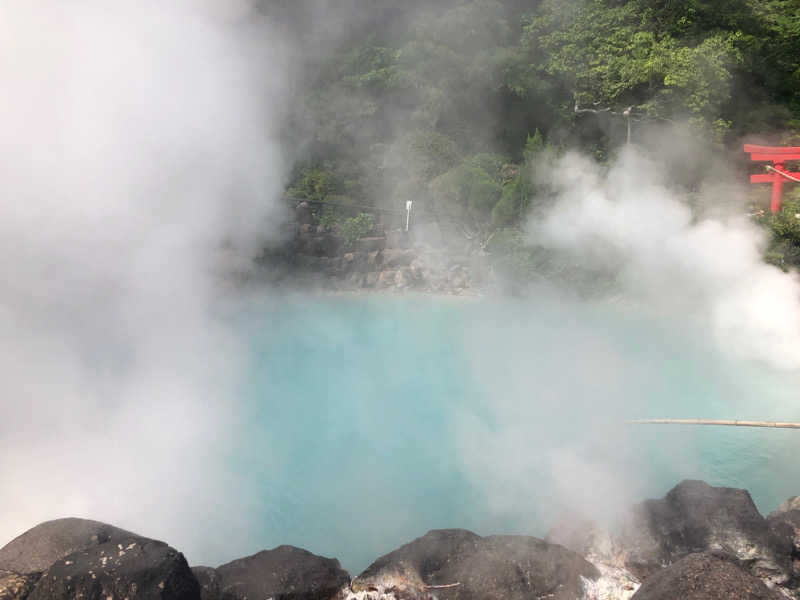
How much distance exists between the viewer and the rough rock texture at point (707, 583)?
237cm

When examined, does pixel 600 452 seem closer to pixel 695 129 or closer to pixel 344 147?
pixel 695 129

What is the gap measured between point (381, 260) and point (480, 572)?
11.7m

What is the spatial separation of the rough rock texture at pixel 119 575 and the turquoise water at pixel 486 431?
1487 millimetres

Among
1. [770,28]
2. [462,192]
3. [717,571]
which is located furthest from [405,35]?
[717,571]

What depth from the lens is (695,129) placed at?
42.3ft

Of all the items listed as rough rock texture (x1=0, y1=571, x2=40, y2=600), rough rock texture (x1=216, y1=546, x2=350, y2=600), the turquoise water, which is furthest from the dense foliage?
rough rock texture (x1=0, y1=571, x2=40, y2=600)

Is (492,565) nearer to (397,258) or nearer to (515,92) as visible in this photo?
(397,258)

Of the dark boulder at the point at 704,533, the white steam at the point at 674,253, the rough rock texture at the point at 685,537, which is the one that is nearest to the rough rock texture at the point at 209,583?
the rough rock texture at the point at 685,537

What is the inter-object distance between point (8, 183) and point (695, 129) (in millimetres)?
13146

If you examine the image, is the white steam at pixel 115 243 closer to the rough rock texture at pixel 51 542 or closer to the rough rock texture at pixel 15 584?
the rough rock texture at pixel 51 542

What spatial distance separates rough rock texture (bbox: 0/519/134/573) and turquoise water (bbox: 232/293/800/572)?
126 centimetres

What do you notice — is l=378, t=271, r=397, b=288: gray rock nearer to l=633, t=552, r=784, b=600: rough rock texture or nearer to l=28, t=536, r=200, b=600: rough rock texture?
l=28, t=536, r=200, b=600: rough rock texture

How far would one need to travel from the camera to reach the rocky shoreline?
102 inches

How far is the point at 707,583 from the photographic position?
242cm
